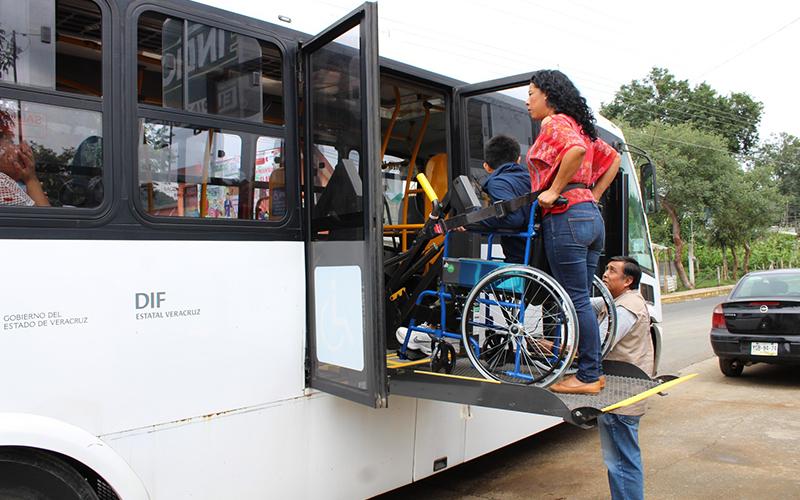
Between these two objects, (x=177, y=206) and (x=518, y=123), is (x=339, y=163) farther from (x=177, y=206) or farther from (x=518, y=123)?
(x=518, y=123)

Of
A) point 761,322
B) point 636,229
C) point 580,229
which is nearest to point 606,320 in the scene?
point 580,229

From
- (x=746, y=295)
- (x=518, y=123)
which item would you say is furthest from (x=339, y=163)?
(x=746, y=295)

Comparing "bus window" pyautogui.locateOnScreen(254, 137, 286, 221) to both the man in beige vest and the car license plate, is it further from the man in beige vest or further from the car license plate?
the car license plate

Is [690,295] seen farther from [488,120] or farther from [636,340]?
[636,340]

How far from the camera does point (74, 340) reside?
266 cm

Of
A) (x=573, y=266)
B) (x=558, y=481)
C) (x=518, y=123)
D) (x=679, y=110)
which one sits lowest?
(x=558, y=481)

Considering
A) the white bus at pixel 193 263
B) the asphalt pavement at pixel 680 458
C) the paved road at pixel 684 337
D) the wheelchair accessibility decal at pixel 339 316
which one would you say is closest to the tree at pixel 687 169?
the paved road at pixel 684 337

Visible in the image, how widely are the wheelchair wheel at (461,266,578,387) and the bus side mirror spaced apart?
10.9ft

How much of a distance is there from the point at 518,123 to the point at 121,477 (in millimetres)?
3732

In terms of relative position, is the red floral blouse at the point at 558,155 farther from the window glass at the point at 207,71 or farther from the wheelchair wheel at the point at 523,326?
the window glass at the point at 207,71

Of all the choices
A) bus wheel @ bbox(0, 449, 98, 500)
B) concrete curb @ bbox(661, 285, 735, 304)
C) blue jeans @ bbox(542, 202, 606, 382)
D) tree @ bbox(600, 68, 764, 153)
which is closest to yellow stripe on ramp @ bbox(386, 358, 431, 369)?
blue jeans @ bbox(542, 202, 606, 382)

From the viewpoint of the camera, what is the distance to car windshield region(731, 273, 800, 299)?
855 cm

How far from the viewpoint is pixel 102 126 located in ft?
9.29

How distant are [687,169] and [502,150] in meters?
26.8
